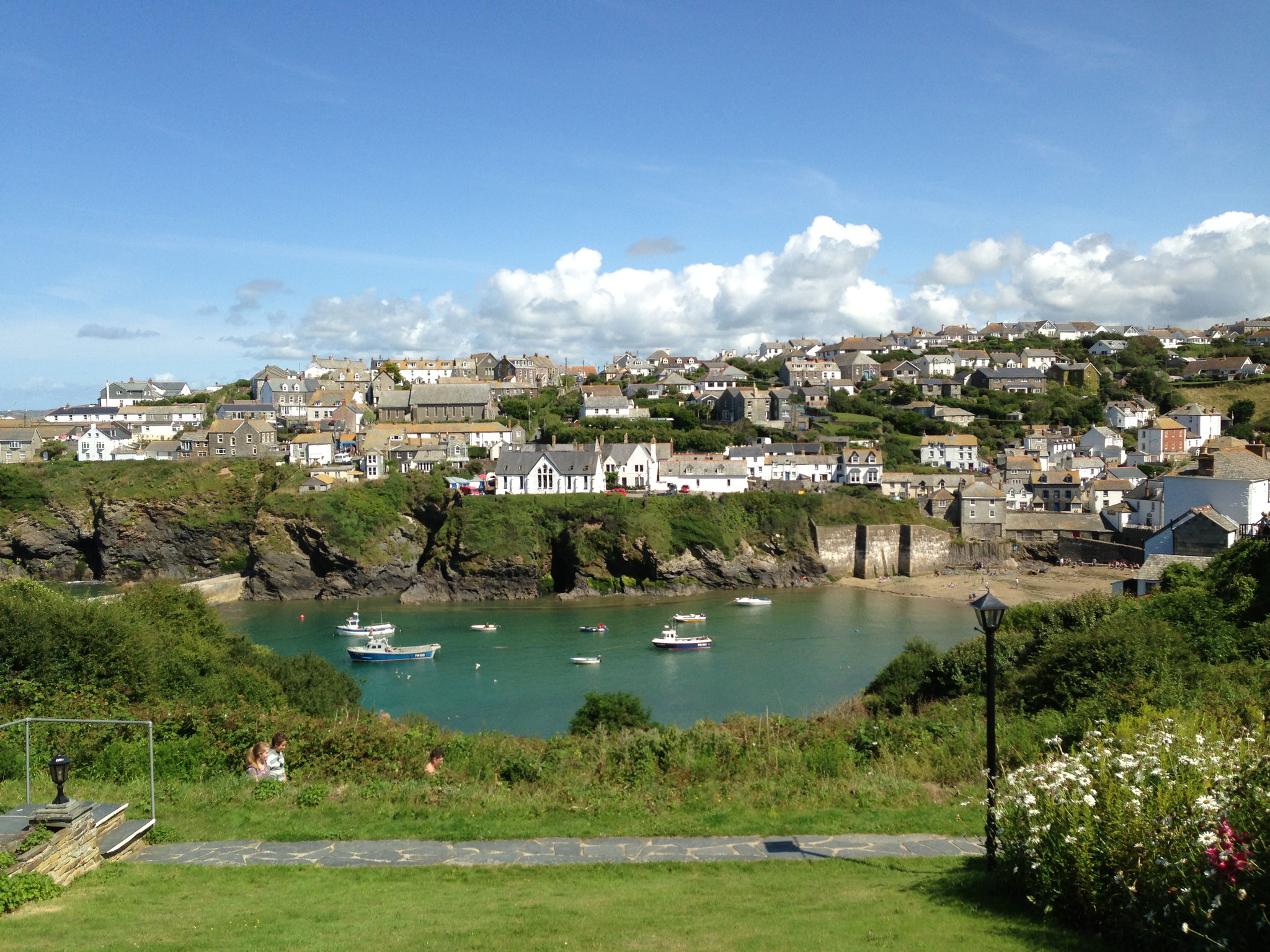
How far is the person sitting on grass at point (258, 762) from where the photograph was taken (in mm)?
9109

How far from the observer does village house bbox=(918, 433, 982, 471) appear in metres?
64.9

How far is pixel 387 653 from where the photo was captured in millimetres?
34312

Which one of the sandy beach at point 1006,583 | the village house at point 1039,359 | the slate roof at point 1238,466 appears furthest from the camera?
the village house at point 1039,359

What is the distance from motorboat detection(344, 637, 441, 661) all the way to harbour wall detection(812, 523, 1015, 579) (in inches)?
1020

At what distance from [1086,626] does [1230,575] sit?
162 inches

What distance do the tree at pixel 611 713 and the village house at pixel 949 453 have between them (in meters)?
50.6

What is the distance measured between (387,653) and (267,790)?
26533 millimetres

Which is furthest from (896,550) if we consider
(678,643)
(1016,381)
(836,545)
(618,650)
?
(1016,381)

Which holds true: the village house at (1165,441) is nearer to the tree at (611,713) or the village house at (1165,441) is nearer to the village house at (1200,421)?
the village house at (1200,421)

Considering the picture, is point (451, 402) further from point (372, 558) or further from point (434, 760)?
point (434, 760)

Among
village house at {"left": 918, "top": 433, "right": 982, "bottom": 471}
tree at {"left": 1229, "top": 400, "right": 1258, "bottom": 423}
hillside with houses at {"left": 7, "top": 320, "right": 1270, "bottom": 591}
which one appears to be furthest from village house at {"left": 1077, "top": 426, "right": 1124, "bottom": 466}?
tree at {"left": 1229, "top": 400, "right": 1258, "bottom": 423}

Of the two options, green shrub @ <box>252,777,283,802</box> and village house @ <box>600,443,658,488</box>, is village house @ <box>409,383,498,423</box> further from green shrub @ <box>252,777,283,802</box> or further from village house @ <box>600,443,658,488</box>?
green shrub @ <box>252,777,283,802</box>

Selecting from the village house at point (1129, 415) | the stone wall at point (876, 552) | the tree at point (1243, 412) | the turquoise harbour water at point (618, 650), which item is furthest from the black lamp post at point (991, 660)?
the tree at point (1243, 412)

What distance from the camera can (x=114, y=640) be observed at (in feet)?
44.3
